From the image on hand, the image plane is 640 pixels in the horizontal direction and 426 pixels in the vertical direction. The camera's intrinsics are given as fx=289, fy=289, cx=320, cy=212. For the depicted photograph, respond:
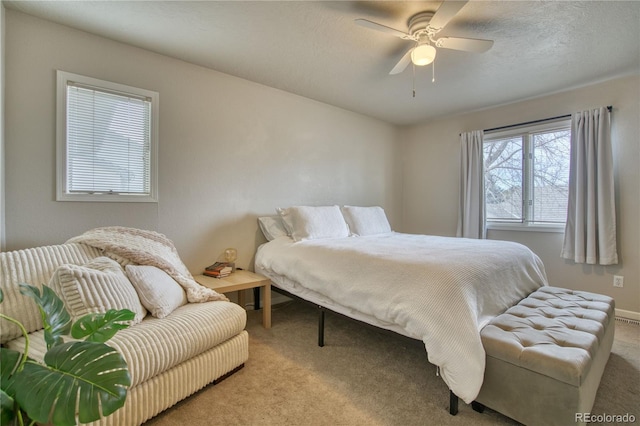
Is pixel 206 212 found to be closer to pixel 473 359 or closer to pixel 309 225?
pixel 309 225

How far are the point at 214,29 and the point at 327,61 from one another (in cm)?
100

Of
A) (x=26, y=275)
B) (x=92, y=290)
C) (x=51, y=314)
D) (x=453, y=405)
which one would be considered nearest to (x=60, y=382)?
(x=51, y=314)

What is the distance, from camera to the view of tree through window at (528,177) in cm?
339

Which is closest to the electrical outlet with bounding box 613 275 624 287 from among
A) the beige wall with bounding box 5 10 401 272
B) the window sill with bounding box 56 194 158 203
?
the beige wall with bounding box 5 10 401 272

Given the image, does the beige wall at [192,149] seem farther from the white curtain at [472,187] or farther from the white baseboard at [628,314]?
the white baseboard at [628,314]

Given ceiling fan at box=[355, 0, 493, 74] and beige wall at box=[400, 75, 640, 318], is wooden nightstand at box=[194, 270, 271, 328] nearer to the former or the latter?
ceiling fan at box=[355, 0, 493, 74]

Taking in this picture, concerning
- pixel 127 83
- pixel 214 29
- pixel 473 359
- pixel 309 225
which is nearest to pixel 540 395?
pixel 473 359

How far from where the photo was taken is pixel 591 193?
3.02 metres

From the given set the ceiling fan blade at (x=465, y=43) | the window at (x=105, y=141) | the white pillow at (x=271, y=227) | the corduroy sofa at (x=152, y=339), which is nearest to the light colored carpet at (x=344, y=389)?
the corduroy sofa at (x=152, y=339)

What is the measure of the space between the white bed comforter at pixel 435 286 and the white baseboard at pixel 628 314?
4.49 ft

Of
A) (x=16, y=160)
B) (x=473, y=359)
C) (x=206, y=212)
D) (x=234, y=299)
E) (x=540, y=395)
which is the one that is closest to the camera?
(x=540, y=395)

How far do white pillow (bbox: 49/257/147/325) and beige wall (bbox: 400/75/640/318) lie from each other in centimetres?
410

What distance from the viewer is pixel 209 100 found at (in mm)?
2869

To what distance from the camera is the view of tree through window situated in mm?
3391
